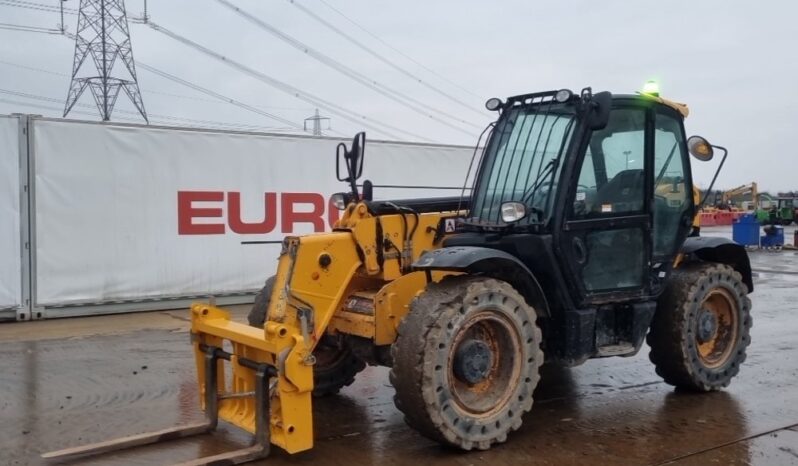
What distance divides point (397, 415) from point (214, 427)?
133cm

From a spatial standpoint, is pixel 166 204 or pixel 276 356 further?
pixel 166 204

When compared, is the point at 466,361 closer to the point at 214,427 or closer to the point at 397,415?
the point at 397,415

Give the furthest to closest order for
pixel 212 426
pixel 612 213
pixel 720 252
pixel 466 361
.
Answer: pixel 720 252 → pixel 612 213 → pixel 212 426 → pixel 466 361

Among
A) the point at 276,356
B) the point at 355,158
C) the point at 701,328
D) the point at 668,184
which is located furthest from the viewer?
the point at 701,328

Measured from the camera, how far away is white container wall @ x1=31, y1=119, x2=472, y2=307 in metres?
10.6

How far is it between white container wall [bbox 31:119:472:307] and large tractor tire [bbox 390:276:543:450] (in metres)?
7.28

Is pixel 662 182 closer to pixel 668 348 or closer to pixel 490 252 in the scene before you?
pixel 668 348

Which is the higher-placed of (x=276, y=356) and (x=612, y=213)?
(x=612, y=213)

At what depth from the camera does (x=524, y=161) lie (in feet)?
18.8

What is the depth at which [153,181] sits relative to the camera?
11.2m

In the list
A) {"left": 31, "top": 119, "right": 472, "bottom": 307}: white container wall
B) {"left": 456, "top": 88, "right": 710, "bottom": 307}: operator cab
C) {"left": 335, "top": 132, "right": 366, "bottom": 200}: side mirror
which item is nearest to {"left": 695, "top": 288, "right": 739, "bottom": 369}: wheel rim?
{"left": 456, "top": 88, "right": 710, "bottom": 307}: operator cab

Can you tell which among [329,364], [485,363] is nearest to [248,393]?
[329,364]

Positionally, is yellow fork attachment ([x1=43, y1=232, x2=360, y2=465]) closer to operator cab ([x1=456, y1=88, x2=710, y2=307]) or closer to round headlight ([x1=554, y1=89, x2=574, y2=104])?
operator cab ([x1=456, y1=88, x2=710, y2=307])

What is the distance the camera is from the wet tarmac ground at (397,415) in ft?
16.0
